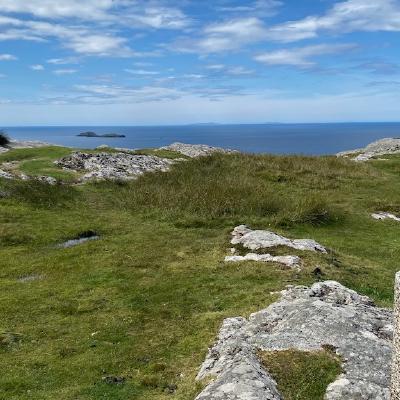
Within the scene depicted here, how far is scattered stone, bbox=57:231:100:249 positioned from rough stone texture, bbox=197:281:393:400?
16.6 metres

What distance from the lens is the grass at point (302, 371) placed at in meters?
11.6

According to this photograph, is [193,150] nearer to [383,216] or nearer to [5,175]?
[5,175]

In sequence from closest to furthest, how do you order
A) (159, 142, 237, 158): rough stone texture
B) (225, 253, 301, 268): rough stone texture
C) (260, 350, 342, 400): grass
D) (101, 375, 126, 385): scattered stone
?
(260, 350, 342, 400): grass → (101, 375, 126, 385): scattered stone → (225, 253, 301, 268): rough stone texture → (159, 142, 237, 158): rough stone texture

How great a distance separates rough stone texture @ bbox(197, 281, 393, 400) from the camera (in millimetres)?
11383

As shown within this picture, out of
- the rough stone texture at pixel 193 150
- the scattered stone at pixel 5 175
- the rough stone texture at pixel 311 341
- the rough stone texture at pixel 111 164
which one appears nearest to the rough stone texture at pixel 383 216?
the rough stone texture at pixel 311 341

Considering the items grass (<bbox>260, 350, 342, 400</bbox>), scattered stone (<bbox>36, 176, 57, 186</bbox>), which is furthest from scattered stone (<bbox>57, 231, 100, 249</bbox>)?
grass (<bbox>260, 350, 342, 400</bbox>)

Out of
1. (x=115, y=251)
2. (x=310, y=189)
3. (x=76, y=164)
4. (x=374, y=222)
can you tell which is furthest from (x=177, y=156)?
(x=115, y=251)

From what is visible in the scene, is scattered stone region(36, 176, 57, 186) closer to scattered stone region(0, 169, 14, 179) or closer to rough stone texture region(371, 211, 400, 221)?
scattered stone region(0, 169, 14, 179)

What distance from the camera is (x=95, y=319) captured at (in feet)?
62.1

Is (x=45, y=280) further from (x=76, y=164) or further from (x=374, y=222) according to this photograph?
(x=76, y=164)

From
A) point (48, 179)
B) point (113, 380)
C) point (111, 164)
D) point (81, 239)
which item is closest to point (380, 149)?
point (111, 164)

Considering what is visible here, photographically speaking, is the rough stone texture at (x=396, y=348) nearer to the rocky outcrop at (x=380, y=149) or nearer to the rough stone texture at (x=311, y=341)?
the rough stone texture at (x=311, y=341)

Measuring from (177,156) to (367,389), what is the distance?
5916 cm

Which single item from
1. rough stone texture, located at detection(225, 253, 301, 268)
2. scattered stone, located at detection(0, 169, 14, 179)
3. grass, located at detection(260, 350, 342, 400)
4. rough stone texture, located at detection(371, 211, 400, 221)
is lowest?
rough stone texture, located at detection(371, 211, 400, 221)
